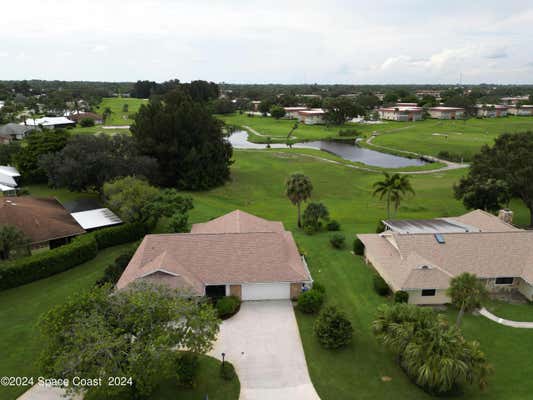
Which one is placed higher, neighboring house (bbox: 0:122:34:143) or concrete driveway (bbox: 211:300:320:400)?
neighboring house (bbox: 0:122:34:143)

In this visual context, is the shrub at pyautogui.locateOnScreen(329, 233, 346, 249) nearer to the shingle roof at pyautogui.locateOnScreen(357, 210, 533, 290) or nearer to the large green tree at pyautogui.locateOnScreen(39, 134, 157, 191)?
the shingle roof at pyautogui.locateOnScreen(357, 210, 533, 290)

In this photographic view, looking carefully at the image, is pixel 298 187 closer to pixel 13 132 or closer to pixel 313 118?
pixel 13 132

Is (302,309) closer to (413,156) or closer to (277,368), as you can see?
(277,368)

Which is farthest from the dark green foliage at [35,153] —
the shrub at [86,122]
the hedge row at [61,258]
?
the shrub at [86,122]

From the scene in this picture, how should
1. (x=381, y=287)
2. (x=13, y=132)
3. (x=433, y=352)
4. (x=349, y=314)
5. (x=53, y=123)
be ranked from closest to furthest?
1. (x=433, y=352)
2. (x=349, y=314)
3. (x=381, y=287)
4. (x=13, y=132)
5. (x=53, y=123)

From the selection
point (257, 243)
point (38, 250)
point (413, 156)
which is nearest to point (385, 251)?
point (257, 243)

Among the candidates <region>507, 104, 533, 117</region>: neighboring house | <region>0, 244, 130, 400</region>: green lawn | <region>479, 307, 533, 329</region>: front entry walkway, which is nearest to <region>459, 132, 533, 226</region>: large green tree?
<region>479, 307, 533, 329</region>: front entry walkway

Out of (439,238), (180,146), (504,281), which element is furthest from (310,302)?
(180,146)
